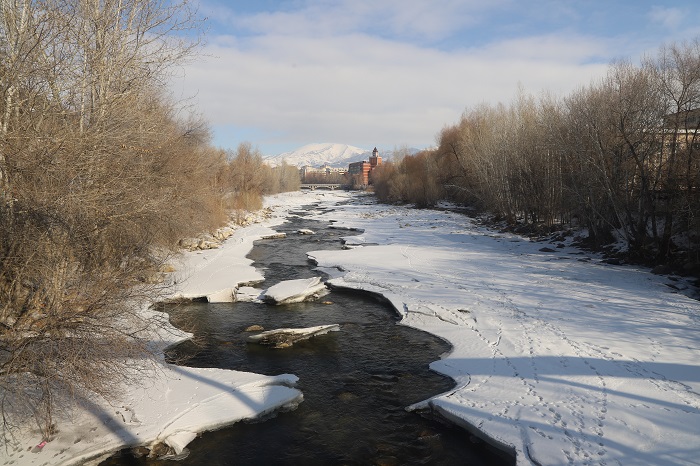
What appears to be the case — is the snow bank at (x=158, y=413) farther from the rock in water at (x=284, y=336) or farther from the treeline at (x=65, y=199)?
the rock in water at (x=284, y=336)

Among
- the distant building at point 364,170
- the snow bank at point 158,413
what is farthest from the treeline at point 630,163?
the distant building at point 364,170

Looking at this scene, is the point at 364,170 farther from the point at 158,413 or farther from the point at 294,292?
the point at 158,413

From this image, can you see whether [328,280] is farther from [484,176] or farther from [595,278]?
[484,176]

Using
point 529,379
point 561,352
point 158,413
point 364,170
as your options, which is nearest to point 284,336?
point 158,413

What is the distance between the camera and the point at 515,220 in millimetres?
32062

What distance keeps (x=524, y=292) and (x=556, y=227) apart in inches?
628

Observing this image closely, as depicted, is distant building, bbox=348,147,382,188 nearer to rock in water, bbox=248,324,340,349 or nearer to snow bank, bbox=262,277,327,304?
snow bank, bbox=262,277,327,304

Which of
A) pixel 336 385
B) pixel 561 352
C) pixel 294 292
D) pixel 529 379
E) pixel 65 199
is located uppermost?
pixel 65 199

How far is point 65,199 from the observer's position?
6.66 metres

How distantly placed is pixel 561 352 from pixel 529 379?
1.54 m

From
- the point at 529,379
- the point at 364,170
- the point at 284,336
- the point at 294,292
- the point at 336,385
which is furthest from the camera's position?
the point at 364,170

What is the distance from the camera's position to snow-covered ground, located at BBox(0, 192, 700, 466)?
6051mm

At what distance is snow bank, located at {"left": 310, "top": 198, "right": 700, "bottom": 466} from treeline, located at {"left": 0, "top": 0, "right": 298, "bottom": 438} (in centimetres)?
553

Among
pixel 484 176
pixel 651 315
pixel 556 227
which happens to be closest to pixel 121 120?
pixel 651 315
